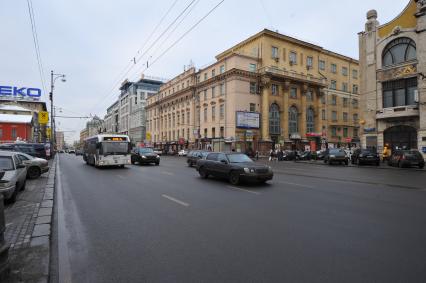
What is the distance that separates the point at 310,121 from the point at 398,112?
30272 millimetres

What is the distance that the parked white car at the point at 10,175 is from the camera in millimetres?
8211

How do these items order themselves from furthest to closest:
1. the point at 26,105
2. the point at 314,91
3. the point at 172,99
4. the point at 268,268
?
the point at 26,105 → the point at 172,99 → the point at 314,91 → the point at 268,268

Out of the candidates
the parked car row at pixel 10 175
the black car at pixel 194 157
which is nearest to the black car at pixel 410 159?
the black car at pixel 194 157

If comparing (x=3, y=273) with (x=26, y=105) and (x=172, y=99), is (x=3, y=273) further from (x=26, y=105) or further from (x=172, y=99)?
(x=26, y=105)

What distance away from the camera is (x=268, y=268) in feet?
12.8

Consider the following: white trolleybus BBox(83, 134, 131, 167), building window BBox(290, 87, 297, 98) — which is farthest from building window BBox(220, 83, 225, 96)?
white trolleybus BBox(83, 134, 131, 167)

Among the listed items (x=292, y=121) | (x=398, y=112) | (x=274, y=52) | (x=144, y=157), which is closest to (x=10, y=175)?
(x=144, y=157)

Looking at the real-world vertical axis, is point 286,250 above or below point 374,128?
below

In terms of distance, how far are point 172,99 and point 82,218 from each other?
67021 mm

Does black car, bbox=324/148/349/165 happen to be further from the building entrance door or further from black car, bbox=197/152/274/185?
black car, bbox=197/152/274/185

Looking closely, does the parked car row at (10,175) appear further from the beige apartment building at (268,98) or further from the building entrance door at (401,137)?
the beige apartment building at (268,98)

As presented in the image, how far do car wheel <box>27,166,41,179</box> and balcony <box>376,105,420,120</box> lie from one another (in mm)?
32889

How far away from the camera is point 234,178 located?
12180mm

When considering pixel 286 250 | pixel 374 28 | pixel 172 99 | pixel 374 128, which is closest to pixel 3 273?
pixel 286 250
